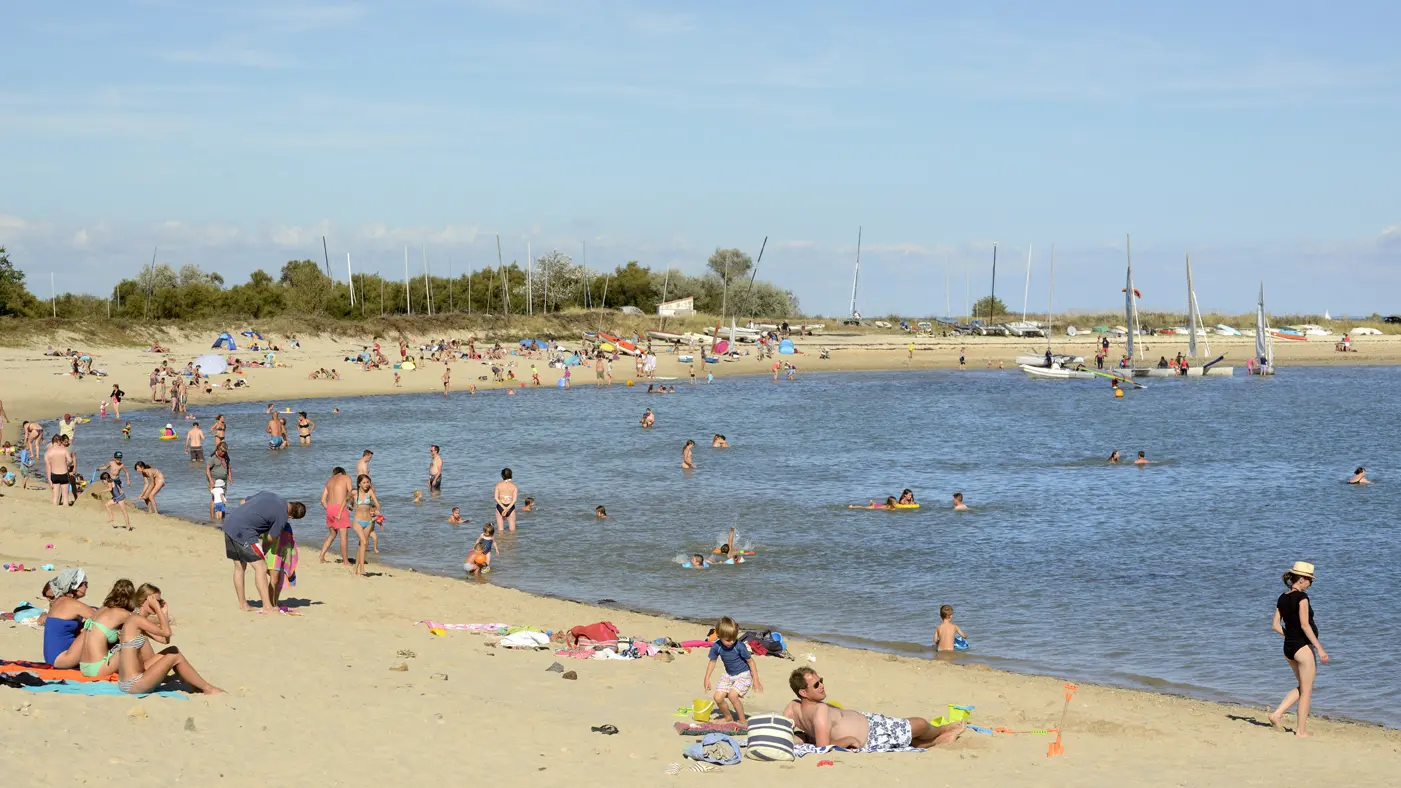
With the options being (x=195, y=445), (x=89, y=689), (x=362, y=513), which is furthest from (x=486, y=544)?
(x=195, y=445)

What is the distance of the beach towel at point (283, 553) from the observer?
42.0 feet

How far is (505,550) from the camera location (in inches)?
808

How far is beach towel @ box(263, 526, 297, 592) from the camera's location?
42.0 ft

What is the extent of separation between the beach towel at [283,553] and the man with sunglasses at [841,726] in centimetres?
605

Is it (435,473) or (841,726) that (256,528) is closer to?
(841,726)

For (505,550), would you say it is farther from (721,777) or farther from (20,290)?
(20,290)

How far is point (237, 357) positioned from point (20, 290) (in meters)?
21.3

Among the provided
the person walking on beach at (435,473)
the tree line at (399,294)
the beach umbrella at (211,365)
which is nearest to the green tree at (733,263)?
the tree line at (399,294)

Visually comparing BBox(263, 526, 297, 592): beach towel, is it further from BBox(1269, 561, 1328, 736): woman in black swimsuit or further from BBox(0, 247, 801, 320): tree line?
BBox(0, 247, 801, 320): tree line

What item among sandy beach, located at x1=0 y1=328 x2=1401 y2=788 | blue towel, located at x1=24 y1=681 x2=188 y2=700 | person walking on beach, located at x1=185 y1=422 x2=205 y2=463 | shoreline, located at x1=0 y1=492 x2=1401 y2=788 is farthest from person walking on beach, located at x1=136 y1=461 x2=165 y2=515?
blue towel, located at x1=24 y1=681 x2=188 y2=700

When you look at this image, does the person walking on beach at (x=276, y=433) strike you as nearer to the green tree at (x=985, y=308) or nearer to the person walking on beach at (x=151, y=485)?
the person walking on beach at (x=151, y=485)

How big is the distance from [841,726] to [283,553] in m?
6.62

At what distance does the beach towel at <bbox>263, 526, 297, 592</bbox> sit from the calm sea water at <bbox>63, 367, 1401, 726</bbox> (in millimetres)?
4831

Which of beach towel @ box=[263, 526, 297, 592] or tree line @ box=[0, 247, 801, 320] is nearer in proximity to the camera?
beach towel @ box=[263, 526, 297, 592]
